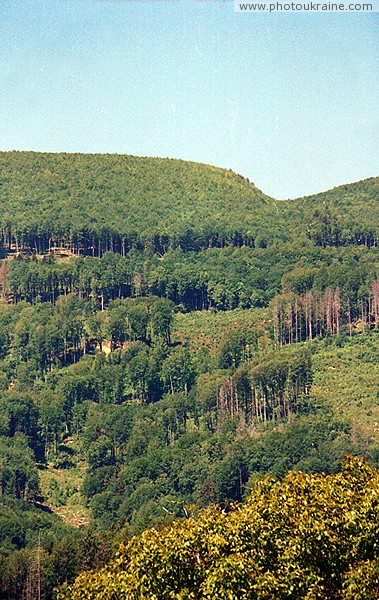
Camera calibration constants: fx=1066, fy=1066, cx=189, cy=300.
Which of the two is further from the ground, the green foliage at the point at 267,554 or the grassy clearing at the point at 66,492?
the green foliage at the point at 267,554

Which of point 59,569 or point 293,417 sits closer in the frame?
point 59,569

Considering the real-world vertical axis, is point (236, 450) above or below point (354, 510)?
below

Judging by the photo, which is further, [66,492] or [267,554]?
[66,492]

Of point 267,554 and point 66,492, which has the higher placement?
point 267,554

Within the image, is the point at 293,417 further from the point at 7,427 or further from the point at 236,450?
the point at 7,427

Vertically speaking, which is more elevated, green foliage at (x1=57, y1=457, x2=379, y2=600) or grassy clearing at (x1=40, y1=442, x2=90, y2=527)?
green foliage at (x1=57, y1=457, x2=379, y2=600)

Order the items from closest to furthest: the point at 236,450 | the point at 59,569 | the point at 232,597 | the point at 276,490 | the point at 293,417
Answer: the point at 232,597 → the point at 276,490 → the point at 59,569 → the point at 236,450 → the point at 293,417

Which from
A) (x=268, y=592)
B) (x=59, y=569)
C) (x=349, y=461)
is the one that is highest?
(x=349, y=461)

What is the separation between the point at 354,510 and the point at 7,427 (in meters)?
144

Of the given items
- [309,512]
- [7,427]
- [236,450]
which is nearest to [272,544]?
[309,512]

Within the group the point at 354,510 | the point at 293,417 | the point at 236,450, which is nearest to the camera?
the point at 354,510

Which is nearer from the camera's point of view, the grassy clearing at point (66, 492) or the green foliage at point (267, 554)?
the green foliage at point (267, 554)

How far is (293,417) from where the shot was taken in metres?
185

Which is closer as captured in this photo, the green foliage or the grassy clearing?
the green foliage
